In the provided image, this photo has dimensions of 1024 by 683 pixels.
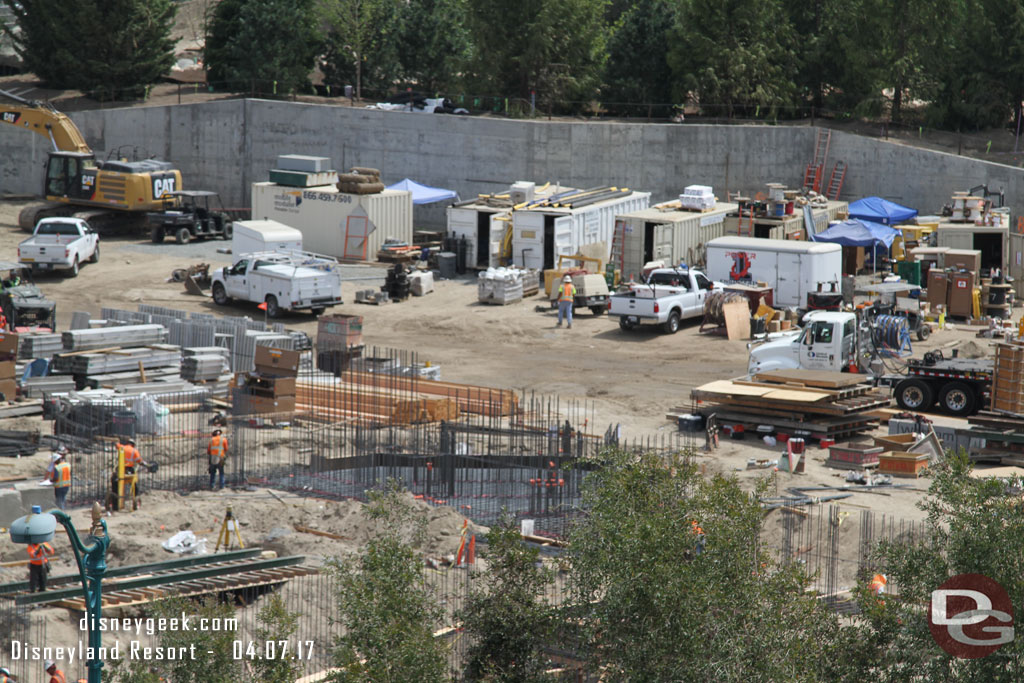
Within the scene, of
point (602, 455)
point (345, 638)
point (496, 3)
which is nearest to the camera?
point (345, 638)

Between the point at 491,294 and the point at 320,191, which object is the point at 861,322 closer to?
the point at 491,294

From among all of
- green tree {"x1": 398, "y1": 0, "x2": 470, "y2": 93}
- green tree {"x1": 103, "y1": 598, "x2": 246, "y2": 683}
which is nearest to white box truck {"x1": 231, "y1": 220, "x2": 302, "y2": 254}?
green tree {"x1": 398, "y1": 0, "x2": 470, "y2": 93}

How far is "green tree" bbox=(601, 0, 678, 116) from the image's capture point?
57.1 metres

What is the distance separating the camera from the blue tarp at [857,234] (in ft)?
142

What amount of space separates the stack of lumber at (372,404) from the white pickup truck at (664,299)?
8.83 m

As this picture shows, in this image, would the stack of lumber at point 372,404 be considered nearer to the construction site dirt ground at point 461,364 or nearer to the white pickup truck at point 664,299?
the construction site dirt ground at point 461,364

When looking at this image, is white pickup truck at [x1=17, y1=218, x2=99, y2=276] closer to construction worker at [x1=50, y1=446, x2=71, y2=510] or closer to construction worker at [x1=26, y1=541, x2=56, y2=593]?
construction worker at [x1=50, y1=446, x2=71, y2=510]

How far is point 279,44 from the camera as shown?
57.8m

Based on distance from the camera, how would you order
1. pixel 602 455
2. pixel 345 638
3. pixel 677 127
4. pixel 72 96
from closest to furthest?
pixel 345 638 < pixel 602 455 < pixel 677 127 < pixel 72 96

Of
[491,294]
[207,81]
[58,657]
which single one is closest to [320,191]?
[491,294]

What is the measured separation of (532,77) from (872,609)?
45114 mm

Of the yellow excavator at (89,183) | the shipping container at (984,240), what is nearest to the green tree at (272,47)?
the yellow excavator at (89,183)

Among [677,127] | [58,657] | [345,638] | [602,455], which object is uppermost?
[677,127]

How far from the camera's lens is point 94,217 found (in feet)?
163
